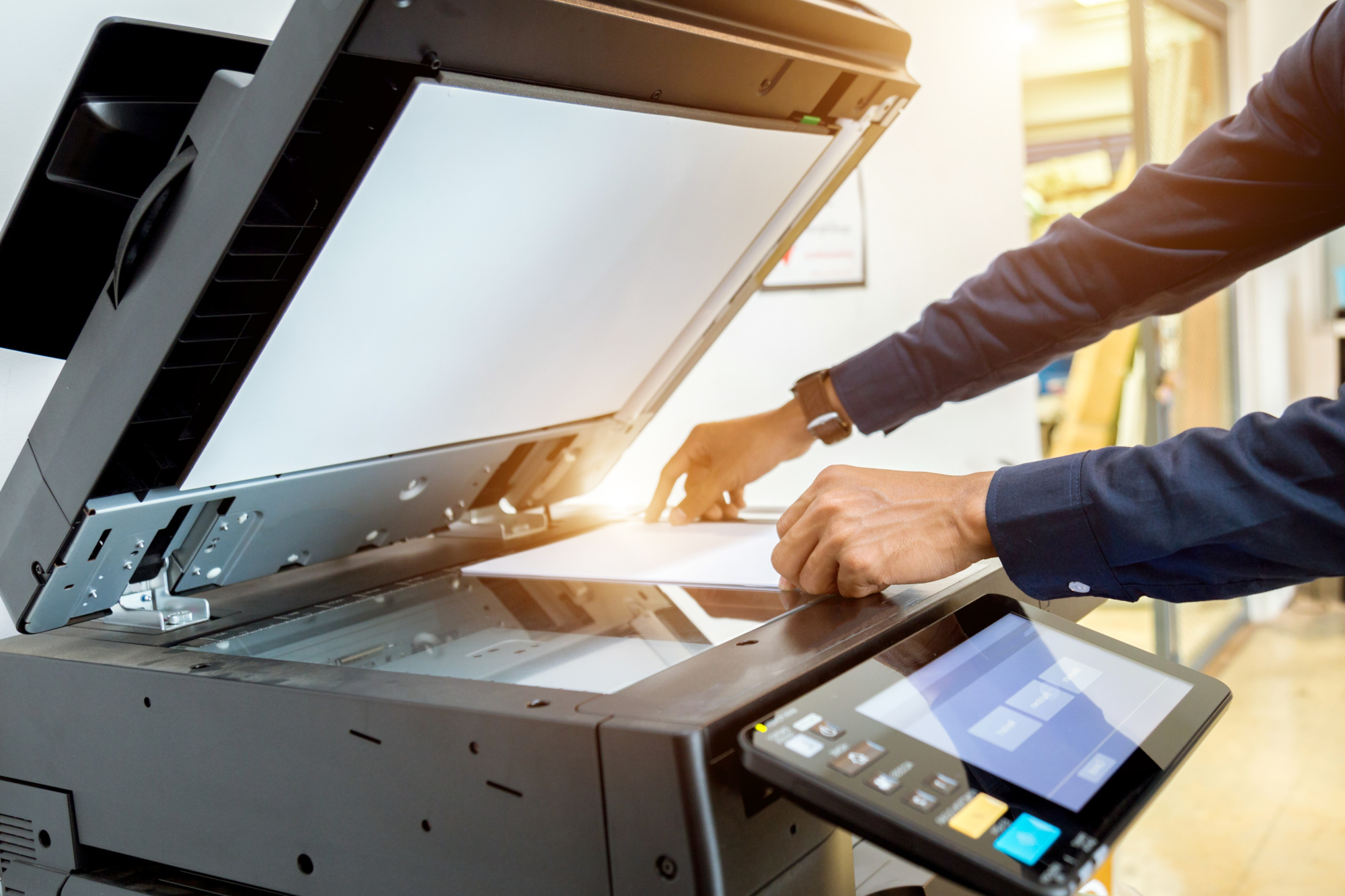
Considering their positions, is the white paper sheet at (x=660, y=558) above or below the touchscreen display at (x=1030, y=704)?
above

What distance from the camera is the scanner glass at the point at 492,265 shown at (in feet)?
1.97

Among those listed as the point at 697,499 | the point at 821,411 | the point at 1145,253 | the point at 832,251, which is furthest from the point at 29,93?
the point at 832,251

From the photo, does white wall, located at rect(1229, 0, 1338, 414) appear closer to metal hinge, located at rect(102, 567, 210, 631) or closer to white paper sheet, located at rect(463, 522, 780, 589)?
white paper sheet, located at rect(463, 522, 780, 589)

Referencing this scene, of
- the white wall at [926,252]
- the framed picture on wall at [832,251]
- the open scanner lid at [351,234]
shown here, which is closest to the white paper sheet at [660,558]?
the open scanner lid at [351,234]

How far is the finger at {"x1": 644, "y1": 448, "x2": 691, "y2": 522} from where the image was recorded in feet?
3.52

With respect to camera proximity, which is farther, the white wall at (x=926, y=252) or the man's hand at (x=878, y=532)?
the white wall at (x=926, y=252)

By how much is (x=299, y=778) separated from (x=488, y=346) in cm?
37

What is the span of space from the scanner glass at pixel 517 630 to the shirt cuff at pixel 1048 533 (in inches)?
6.3

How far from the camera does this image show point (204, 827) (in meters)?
0.58

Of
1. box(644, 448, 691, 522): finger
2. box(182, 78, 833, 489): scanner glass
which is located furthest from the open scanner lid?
box(644, 448, 691, 522): finger

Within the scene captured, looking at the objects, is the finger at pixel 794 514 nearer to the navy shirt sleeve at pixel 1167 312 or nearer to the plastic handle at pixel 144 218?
the navy shirt sleeve at pixel 1167 312

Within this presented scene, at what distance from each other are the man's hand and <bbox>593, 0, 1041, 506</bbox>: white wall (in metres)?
1.39

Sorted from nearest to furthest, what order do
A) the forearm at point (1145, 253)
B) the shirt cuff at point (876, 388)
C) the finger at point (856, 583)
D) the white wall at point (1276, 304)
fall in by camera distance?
1. the finger at point (856, 583)
2. the forearm at point (1145, 253)
3. the shirt cuff at point (876, 388)
4. the white wall at point (1276, 304)

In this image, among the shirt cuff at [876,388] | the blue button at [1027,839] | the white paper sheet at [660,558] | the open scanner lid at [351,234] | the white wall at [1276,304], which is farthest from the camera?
the white wall at [1276,304]
